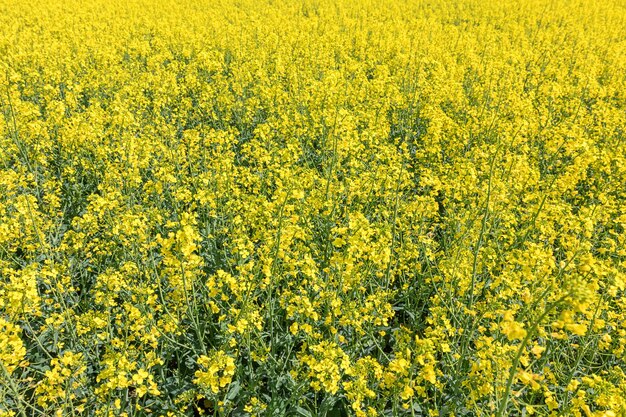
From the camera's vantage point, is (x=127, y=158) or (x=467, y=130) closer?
(x=127, y=158)

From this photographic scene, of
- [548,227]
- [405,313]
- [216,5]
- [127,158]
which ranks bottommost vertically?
[405,313]

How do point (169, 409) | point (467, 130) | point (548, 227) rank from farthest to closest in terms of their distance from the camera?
1. point (467, 130)
2. point (548, 227)
3. point (169, 409)

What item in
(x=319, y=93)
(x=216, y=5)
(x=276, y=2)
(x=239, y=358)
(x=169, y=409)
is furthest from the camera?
(x=276, y=2)

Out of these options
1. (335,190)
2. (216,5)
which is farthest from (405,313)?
(216,5)

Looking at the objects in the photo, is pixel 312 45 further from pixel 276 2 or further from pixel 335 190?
pixel 276 2

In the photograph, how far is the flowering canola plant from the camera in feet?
10.0

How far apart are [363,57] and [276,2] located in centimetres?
1151

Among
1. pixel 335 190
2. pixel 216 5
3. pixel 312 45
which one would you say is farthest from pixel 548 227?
pixel 216 5

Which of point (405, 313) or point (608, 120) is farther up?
point (608, 120)

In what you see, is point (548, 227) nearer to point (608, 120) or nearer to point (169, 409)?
point (169, 409)

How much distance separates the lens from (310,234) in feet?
14.3

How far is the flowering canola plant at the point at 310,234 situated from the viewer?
3049 millimetres

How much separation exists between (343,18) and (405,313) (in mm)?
15547

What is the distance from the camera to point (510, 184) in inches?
193
